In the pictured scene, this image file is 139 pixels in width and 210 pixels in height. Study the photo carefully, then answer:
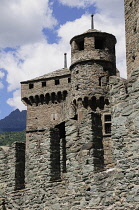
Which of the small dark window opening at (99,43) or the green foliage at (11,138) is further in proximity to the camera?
the green foliage at (11,138)

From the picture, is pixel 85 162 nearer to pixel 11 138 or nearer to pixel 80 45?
pixel 80 45

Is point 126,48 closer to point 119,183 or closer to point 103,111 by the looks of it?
point 119,183

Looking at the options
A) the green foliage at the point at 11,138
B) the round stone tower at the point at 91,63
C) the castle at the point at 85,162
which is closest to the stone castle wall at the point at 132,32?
the castle at the point at 85,162

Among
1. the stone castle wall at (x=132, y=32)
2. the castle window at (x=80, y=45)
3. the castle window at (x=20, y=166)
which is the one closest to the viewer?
the castle window at (x=20, y=166)

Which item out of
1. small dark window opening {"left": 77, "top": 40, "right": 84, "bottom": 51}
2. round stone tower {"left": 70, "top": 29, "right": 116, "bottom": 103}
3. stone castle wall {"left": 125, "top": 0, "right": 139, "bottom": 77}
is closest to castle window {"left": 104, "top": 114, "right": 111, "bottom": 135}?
→ round stone tower {"left": 70, "top": 29, "right": 116, "bottom": 103}

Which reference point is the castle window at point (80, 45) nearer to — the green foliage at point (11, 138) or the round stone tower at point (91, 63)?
the round stone tower at point (91, 63)

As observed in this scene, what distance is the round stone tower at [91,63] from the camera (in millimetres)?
26672

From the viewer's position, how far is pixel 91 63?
88.7 ft

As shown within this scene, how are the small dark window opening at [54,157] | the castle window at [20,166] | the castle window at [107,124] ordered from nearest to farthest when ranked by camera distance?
the small dark window opening at [54,157]
the castle window at [20,166]
the castle window at [107,124]

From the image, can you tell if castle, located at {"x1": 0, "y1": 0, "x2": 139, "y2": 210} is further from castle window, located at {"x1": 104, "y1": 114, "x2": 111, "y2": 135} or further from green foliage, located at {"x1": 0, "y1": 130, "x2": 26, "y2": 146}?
green foliage, located at {"x1": 0, "y1": 130, "x2": 26, "y2": 146}

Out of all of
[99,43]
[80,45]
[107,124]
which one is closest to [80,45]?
[80,45]

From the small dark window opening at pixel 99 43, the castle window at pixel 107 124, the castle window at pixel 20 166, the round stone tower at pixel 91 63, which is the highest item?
the small dark window opening at pixel 99 43

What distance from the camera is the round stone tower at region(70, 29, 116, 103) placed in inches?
1050

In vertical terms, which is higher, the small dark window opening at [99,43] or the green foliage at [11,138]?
the green foliage at [11,138]
